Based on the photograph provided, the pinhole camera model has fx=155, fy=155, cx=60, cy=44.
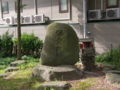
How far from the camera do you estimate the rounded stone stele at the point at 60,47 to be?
555 cm

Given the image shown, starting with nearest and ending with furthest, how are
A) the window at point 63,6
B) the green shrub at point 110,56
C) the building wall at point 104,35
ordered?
1. the green shrub at point 110,56
2. the building wall at point 104,35
3. the window at point 63,6

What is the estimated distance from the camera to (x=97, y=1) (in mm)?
10445

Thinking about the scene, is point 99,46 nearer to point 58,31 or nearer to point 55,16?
point 55,16

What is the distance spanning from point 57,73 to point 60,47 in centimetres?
101

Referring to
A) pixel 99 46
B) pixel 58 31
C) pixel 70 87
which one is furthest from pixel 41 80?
pixel 99 46

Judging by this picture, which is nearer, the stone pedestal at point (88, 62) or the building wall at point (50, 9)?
the stone pedestal at point (88, 62)

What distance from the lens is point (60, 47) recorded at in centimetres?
561

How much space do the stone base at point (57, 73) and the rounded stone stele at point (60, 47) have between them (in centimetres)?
24

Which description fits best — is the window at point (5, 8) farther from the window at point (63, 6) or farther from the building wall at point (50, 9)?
the window at point (63, 6)

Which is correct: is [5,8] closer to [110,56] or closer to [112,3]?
[112,3]

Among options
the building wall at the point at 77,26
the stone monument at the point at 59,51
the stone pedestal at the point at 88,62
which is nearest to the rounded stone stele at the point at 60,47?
the stone monument at the point at 59,51

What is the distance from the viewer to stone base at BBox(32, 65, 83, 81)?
16.6 feet

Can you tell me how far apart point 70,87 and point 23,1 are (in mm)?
10650

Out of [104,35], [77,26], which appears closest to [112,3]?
[104,35]
